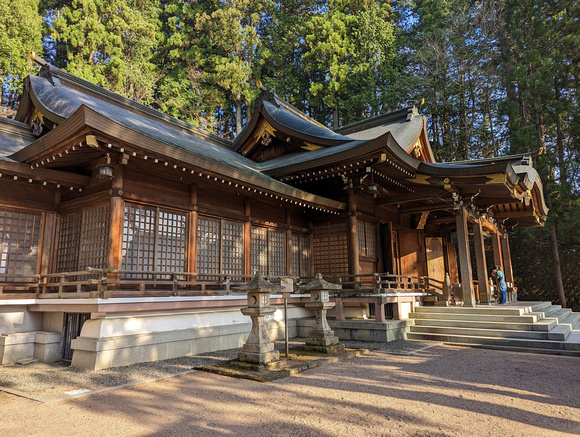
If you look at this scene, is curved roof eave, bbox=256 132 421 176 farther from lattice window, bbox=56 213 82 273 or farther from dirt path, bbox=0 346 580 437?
lattice window, bbox=56 213 82 273

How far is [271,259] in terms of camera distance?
1213cm

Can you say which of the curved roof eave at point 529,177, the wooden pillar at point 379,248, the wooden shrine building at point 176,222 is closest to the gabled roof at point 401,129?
the wooden shrine building at point 176,222

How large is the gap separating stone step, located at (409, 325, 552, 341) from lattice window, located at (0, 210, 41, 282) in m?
10.2

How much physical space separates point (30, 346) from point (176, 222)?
4.03m

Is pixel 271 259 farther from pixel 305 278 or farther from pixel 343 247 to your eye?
pixel 343 247

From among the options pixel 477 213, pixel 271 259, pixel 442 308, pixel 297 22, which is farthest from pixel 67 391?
pixel 297 22

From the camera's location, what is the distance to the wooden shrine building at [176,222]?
25.7 ft

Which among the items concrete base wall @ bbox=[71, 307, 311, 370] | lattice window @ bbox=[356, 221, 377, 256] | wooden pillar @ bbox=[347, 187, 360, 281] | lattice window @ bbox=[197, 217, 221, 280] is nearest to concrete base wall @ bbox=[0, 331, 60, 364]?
concrete base wall @ bbox=[71, 307, 311, 370]

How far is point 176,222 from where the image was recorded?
9.57 m

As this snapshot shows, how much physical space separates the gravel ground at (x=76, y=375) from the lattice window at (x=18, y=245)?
206cm

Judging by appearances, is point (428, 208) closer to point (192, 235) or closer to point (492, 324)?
point (492, 324)

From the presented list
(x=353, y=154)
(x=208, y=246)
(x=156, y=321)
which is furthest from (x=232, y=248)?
(x=353, y=154)

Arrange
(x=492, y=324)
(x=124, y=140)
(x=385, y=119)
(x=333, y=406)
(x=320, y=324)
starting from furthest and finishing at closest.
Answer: (x=385, y=119), (x=492, y=324), (x=320, y=324), (x=124, y=140), (x=333, y=406)

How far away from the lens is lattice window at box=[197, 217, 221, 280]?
33.0 ft
